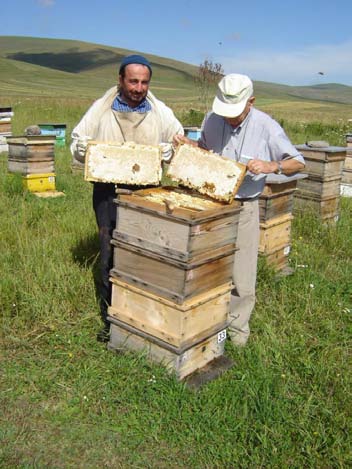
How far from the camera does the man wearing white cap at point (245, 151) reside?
315 centimetres

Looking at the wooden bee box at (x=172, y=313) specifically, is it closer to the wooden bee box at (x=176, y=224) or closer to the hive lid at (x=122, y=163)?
the wooden bee box at (x=176, y=224)

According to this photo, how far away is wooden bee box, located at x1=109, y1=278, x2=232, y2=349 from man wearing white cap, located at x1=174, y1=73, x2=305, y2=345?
1.30ft

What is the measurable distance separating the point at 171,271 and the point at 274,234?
2.26 metres

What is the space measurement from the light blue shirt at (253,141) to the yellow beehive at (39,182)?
4.78m

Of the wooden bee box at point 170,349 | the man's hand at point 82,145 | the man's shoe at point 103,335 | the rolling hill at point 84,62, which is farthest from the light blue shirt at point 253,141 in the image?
the rolling hill at point 84,62

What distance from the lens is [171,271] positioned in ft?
9.48

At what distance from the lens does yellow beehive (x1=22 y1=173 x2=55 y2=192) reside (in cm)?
754

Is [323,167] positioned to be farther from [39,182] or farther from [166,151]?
[39,182]

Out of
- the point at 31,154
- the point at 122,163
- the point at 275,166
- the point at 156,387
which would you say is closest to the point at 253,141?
the point at 275,166

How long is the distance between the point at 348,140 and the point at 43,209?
529cm

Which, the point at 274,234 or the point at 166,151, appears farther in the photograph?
the point at 274,234

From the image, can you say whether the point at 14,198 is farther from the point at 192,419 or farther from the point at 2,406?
the point at 192,419

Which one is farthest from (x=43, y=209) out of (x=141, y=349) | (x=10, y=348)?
(x=141, y=349)

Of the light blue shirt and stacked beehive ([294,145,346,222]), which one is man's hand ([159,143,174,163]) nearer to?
the light blue shirt
